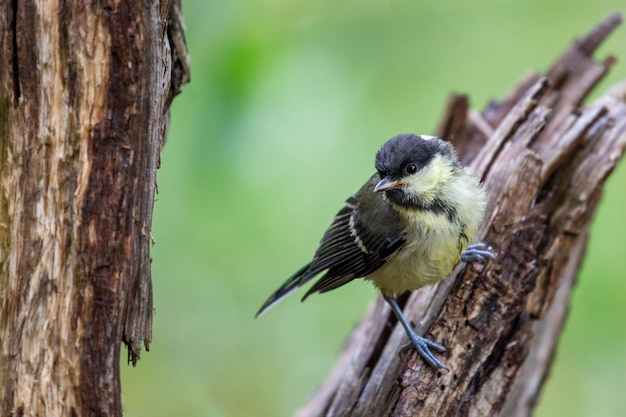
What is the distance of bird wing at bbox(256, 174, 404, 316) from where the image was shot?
3.27 metres

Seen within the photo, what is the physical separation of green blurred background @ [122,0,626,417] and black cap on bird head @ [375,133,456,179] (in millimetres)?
861

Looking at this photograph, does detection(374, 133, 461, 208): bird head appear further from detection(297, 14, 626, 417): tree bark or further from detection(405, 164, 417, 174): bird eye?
detection(297, 14, 626, 417): tree bark

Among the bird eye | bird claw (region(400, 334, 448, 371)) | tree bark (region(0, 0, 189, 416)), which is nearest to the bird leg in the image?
bird claw (region(400, 334, 448, 371))

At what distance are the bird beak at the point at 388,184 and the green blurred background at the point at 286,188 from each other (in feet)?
2.97

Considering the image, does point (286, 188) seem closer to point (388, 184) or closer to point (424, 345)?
point (388, 184)

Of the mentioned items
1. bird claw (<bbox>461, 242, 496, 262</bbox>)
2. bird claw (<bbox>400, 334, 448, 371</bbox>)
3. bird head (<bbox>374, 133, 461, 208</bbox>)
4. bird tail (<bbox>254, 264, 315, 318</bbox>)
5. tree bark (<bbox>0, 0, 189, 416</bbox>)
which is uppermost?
tree bark (<bbox>0, 0, 189, 416</bbox>)

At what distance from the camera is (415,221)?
3182 mm

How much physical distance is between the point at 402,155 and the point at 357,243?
49 centimetres

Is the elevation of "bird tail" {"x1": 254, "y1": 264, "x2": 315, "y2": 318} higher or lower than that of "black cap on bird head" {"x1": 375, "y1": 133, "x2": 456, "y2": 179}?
lower

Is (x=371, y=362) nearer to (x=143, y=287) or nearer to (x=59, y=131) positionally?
(x=143, y=287)

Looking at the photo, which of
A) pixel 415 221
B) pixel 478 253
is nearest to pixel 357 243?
pixel 415 221

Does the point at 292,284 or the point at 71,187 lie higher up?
the point at 71,187

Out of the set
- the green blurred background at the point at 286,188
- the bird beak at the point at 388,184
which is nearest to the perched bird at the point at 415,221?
the bird beak at the point at 388,184

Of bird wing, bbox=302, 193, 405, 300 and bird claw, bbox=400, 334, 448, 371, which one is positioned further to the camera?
bird wing, bbox=302, 193, 405, 300
